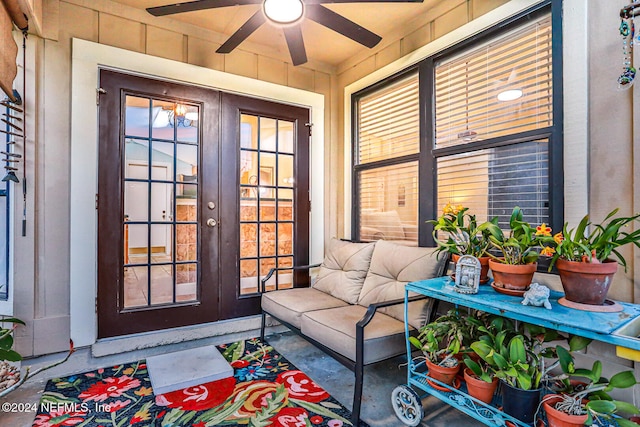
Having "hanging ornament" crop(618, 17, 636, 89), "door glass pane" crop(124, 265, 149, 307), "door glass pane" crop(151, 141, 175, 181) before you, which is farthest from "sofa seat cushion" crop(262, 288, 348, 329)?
"hanging ornament" crop(618, 17, 636, 89)

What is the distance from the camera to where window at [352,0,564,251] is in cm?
198

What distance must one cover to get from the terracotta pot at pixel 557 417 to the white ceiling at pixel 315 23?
2.72 meters

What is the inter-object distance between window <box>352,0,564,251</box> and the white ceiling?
17.8 inches

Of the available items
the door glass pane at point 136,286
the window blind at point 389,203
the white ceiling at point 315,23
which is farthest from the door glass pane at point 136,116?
the window blind at point 389,203

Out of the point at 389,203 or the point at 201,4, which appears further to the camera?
the point at 389,203

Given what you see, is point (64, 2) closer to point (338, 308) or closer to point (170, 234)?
point (170, 234)

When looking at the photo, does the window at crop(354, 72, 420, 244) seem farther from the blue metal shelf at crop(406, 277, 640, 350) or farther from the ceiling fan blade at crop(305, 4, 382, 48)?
the blue metal shelf at crop(406, 277, 640, 350)

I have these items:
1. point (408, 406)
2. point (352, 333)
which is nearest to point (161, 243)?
point (352, 333)

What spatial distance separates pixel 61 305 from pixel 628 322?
11.1ft

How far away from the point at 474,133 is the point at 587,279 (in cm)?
133

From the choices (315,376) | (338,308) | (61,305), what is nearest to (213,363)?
(315,376)

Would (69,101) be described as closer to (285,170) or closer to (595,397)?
(285,170)

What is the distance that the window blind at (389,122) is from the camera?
2.90 meters

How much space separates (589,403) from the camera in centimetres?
122
